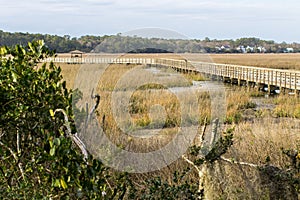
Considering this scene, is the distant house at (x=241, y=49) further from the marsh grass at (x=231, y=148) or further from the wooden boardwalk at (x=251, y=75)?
the marsh grass at (x=231, y=148)

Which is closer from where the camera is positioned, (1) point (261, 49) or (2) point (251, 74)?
(2) point (251, 74)

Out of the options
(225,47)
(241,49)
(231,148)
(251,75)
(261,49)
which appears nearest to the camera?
(231,148)

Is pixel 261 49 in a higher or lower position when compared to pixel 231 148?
higher

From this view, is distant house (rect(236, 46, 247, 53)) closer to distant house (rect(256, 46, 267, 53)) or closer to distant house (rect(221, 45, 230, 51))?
distant house (rect(221, 45, 230, 51))

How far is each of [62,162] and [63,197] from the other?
42cm

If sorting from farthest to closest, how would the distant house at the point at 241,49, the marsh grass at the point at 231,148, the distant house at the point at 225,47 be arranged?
the distant house at the point at 241,49
the distant house at the point at 225,47
the marsh grass at the point at 231,148

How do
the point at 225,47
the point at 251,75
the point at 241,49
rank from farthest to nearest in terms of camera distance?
1. the point at 241,49
2. the point at 225,47
3. the point at 251,75

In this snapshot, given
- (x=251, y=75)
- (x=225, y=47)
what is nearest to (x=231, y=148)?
(x=251, y=75)

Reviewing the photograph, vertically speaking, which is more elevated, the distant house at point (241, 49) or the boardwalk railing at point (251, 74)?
the distant house at point (241, 49)

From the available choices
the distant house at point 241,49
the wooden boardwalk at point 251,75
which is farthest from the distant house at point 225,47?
the wooden boardwalk at point 251,75

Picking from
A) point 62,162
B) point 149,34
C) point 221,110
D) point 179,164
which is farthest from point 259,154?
point 62,162

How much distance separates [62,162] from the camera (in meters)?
1.94

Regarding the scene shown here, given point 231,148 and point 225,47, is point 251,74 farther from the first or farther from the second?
point 225,47

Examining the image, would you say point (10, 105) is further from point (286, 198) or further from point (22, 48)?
point (286, 198)
